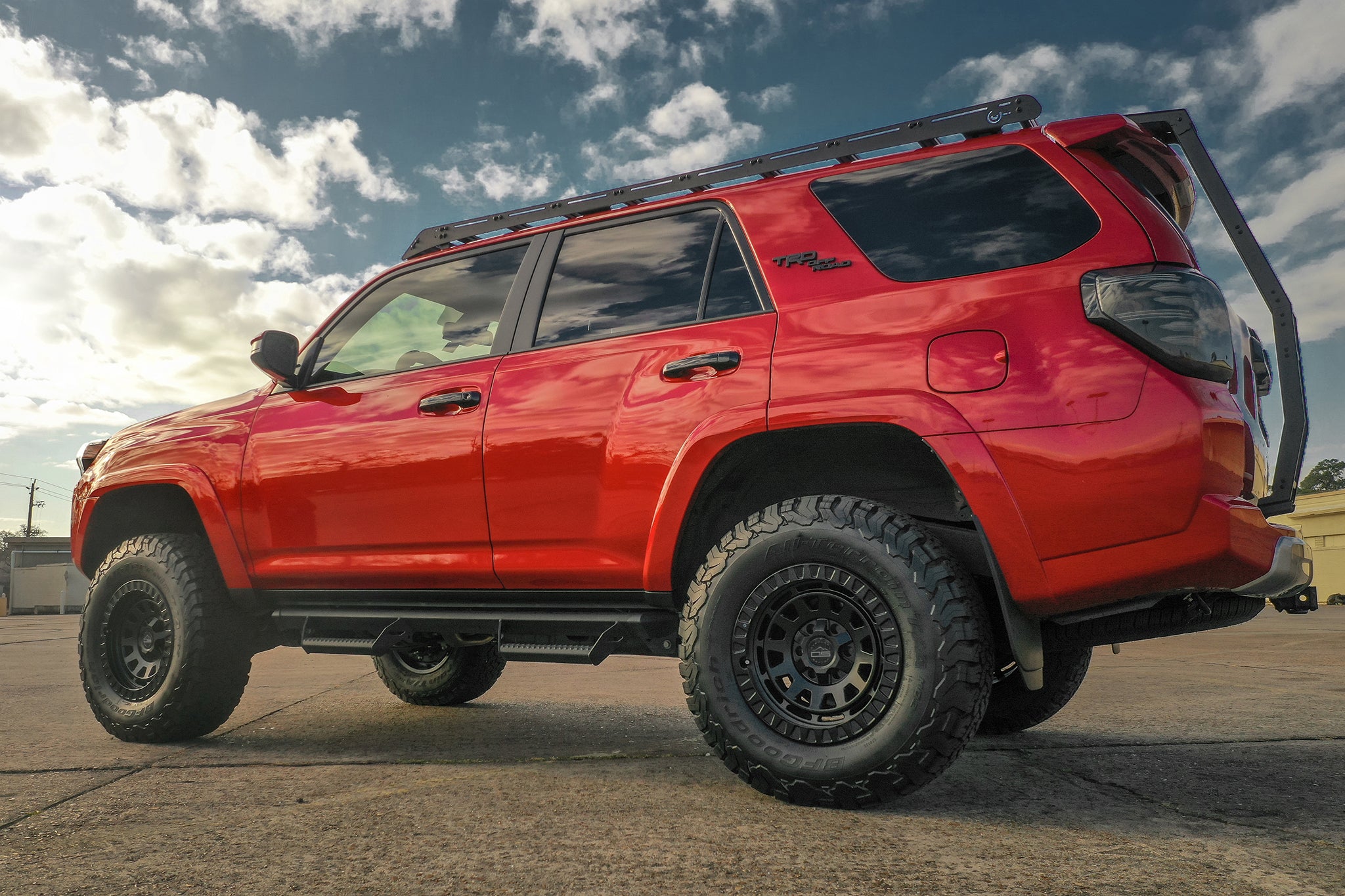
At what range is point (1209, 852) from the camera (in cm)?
204

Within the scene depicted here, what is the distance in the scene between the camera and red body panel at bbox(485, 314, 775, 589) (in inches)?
110

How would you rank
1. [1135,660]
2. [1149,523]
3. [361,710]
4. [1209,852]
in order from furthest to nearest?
1. [1135,660]
2. [361,710]
3. [1149,523]
4. [1209,852]

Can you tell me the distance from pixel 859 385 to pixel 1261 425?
4.40ft

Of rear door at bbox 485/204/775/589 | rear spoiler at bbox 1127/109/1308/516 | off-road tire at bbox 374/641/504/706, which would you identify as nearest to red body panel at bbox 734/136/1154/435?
rear door at bbox 485/204/775/589

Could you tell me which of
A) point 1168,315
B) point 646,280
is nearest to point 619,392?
point 646,280

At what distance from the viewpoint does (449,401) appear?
→ 10.8 ft

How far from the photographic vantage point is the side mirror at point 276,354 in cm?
376

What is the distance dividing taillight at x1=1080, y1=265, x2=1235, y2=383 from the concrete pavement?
3.81 ft

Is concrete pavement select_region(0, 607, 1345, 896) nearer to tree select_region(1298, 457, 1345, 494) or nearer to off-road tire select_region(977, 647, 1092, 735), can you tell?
off-road tire select_region(977, 647, 1092, 735)

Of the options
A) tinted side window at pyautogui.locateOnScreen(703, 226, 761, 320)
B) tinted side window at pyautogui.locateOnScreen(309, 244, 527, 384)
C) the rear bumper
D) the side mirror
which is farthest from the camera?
the side mirror

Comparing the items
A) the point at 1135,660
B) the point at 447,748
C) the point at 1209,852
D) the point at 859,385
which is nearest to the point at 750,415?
the point at 859,385

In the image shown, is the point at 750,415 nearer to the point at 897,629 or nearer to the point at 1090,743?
the point at 897,629

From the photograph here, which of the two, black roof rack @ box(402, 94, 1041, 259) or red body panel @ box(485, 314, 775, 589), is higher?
black roof rack @ box(402, 94, 1041, 259)

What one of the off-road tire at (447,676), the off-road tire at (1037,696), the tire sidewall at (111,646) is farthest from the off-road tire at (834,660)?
the off-road tire at (447,676)
